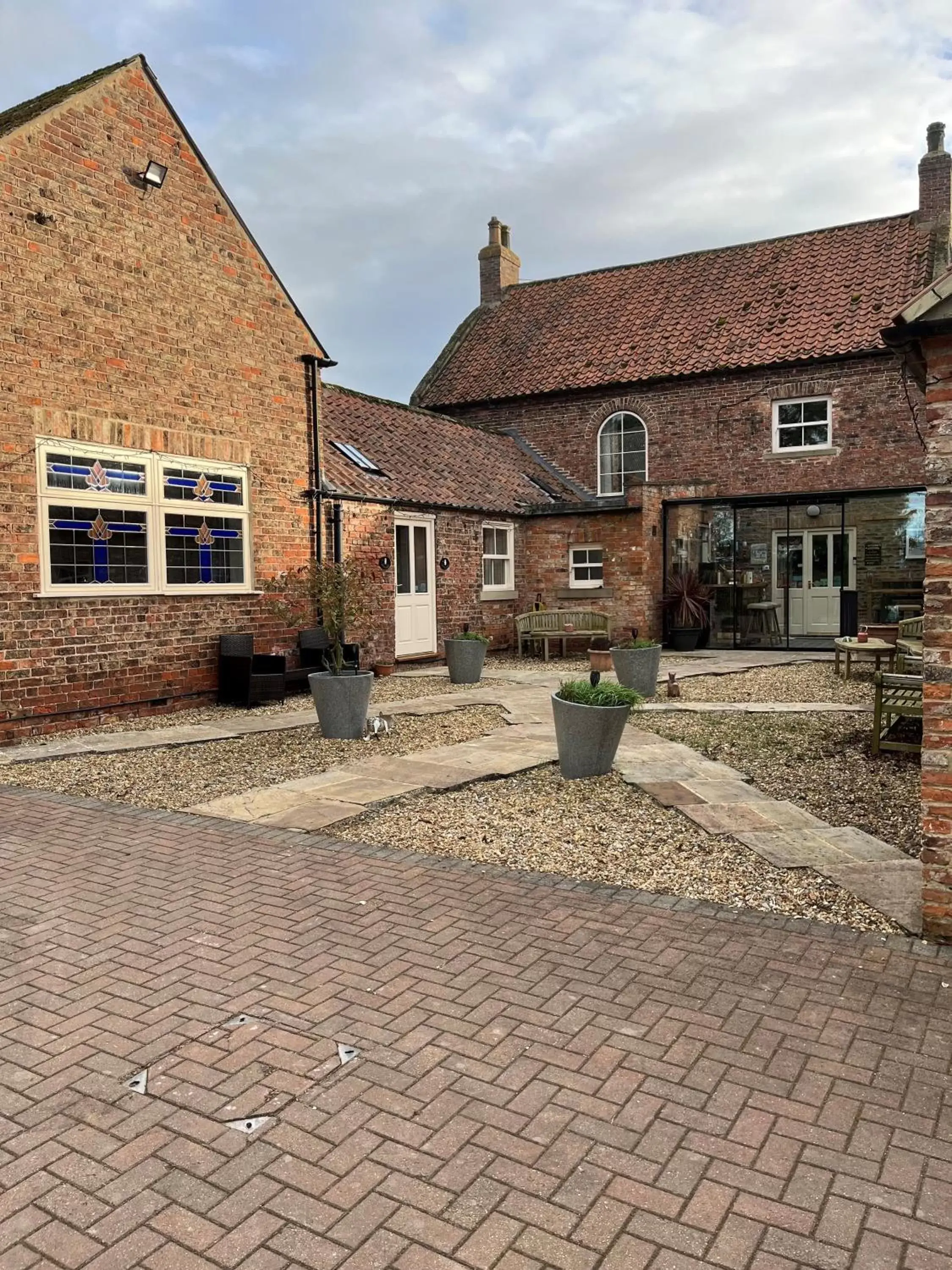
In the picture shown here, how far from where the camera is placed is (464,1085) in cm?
295

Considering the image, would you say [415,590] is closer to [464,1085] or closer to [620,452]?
[620,452]

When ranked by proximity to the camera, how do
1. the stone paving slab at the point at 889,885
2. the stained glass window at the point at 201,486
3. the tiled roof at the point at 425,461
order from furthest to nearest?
1. the tiled roof at the point at 425,461
2. the stained glass window at the point at 201,486
3. the stone paving slab at the point at 889,885

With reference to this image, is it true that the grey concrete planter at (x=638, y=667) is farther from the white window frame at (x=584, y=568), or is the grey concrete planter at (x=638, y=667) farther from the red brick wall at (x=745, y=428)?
the red brick wall at (x=745, y=428)

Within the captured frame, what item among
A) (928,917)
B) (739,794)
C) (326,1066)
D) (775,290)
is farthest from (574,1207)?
(775,290)

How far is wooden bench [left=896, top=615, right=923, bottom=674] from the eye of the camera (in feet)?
31.2

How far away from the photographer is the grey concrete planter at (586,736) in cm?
719

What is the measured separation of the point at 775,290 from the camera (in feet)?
69.8

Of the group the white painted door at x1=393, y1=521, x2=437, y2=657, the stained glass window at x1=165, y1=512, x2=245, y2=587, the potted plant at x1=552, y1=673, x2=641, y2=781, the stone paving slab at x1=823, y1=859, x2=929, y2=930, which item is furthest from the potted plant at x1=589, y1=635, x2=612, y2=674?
the stone paving slab at x1=823, y1=859, x2=929, y2=930

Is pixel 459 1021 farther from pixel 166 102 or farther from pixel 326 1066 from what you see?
pixel 166 102

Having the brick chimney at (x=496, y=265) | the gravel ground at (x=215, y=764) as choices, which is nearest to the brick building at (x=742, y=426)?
the brick chimney at (x=496, y=265)

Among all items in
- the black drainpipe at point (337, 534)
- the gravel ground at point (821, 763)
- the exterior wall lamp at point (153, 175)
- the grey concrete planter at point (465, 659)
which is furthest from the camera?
the black drainpipe at point (337, 534)

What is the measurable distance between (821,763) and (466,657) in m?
6.36

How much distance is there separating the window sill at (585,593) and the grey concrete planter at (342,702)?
10013 millimetres

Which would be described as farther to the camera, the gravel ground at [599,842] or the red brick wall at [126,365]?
the red brick wall at [126,365]
